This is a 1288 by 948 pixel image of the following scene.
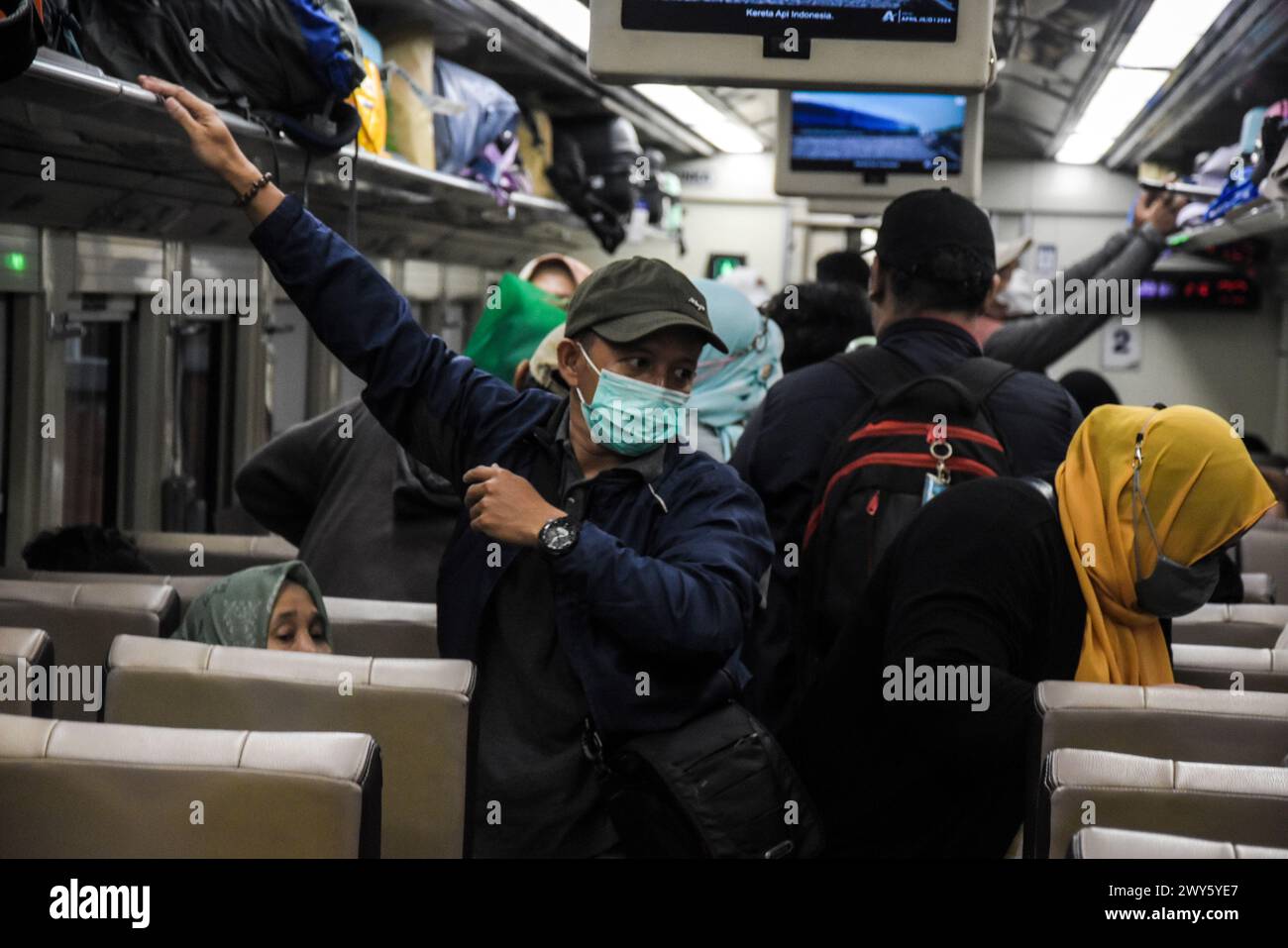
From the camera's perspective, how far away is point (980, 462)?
2738 millimetres

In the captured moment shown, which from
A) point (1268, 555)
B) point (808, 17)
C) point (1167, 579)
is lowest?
point (1268, 555)

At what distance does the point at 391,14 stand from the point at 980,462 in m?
4.14

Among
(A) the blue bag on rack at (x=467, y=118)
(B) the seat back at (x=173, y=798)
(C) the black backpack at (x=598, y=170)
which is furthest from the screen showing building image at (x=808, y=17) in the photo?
(C) the black backpack at (x=598, y=170)

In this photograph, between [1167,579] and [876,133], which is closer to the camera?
[1167,579]

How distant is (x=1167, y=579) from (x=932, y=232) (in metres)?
1.09

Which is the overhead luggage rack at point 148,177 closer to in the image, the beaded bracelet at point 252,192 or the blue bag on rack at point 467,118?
the blue bag on rack at point 467,118

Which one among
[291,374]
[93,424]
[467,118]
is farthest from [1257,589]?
[291,374]

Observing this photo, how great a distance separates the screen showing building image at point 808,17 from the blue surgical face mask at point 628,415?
0.92 meters

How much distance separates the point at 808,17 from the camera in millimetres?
2844

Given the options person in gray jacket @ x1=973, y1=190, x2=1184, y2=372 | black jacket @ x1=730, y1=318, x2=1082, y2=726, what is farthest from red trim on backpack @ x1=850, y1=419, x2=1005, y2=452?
person in gray jacket @ x1=973, y1=190, x2=1184, y2=372

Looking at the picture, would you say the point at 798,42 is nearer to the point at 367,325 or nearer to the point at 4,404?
the point at 367,325

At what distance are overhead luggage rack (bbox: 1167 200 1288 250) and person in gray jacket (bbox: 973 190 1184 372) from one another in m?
0.82

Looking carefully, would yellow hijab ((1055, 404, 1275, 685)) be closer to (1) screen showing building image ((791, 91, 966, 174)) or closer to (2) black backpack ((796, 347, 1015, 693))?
(2) black backpack ((796, 347, 1015, 693))

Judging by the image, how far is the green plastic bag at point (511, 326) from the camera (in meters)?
3.56
